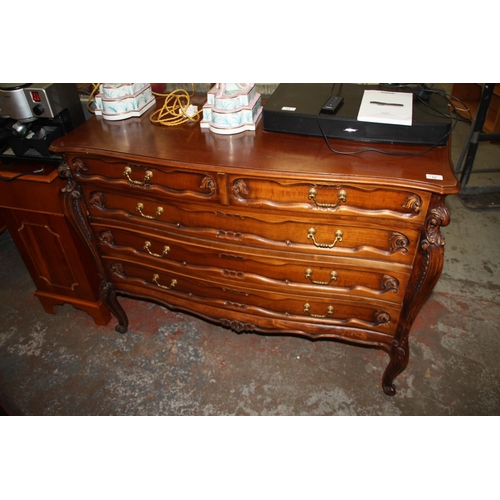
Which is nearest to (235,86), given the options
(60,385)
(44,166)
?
(44,166)

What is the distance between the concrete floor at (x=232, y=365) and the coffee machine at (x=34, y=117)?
1026 mm

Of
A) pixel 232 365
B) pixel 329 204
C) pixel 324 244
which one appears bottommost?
pixel 232 365

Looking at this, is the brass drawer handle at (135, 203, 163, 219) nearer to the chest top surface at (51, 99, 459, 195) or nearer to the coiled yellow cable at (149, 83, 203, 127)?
the chest top surface at (51, 99, 459, 195)

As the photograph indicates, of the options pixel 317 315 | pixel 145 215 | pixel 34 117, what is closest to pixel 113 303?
pixel 145 215

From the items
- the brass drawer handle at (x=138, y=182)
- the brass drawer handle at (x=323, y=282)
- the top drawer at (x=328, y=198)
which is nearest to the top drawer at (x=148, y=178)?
the brass drawer handle at (x=138, y=182)

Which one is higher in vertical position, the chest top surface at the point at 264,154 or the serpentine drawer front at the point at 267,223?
the chest top surface at the point at 264,154

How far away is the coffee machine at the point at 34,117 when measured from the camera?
1.66 m

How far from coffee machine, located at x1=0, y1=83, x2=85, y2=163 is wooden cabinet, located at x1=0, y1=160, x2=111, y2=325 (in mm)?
88

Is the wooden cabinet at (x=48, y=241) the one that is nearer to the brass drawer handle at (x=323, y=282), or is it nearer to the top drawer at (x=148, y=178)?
the top drawer at (x=148, y=178)

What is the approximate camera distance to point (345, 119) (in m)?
1.41

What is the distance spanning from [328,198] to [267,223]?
0.25 m

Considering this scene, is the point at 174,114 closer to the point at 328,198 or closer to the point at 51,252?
the point at 328,198

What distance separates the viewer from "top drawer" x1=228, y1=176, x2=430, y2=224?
1.30 meters

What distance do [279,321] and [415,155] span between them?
0.87 m
